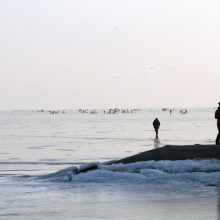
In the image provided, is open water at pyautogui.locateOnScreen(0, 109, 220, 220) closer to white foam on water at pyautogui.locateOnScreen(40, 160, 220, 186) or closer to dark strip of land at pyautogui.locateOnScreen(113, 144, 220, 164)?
white foam on water at pyautogui.locateOnScreen(40, 160, 220, 186)

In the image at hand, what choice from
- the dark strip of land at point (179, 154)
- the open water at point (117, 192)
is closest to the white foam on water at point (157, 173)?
the open water at point (117, 192)

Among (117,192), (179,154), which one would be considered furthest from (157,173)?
(117,192)

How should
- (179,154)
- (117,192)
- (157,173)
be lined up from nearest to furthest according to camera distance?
(117,192)
(157,173)
(179,154)

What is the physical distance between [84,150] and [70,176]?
51.3 ft

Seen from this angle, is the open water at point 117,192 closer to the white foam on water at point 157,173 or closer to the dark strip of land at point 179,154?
the white foam on water at point 157,173

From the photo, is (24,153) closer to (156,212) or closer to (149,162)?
(149,162)

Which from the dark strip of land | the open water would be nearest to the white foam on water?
the open water

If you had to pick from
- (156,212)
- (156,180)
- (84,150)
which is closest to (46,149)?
(84,150)

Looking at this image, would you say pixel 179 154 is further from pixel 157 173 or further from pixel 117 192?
pixel 117 192

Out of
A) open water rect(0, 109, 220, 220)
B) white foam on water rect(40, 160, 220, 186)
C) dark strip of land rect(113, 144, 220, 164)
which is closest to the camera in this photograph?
open water rect(0, 109, 220, 220)

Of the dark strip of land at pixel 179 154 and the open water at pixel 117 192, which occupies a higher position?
the dark strip of land at pixel 179 154

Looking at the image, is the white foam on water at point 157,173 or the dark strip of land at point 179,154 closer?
the white foam on water at point 157,173

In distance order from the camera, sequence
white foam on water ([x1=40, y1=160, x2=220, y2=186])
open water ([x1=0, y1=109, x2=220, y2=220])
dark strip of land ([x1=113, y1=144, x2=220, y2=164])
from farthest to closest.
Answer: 1. dark strip of land ([x1=113, y1=144, x2=220, y2=164])
2. white foam on water ([x1=40, y1=160, x2=220, y2=186])
3. open water ([x1=0, y1=109, x2=220, y2=220])

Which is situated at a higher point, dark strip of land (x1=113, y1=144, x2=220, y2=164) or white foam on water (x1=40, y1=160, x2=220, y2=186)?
dark strip of land (x1=113, y1=144, x2=220, y2=164)
